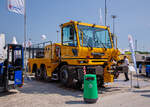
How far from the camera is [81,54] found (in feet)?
26.1

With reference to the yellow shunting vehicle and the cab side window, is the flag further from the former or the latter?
the cab side window

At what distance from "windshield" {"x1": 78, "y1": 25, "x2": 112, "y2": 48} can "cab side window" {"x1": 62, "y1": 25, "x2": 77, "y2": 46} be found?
14.2 inches

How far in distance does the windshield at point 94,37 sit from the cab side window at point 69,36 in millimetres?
362

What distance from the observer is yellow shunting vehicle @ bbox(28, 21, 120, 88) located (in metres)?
8.03

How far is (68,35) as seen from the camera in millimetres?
8906

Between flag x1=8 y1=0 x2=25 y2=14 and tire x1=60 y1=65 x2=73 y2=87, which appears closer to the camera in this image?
tire x1=60 y1=65 x2=73 y2=87

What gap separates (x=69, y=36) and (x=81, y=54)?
1388 mm

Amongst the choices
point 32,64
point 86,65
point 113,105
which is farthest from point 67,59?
point 32,64

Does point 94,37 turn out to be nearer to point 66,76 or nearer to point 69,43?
point 69,43

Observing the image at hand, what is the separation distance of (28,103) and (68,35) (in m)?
4.29

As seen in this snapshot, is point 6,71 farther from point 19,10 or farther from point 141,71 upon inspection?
point 141,71

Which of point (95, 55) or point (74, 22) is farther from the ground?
point (74, 22)

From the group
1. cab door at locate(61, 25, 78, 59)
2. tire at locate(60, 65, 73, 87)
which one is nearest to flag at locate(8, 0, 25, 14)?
cab door at locate(61, 25, 78, 59)

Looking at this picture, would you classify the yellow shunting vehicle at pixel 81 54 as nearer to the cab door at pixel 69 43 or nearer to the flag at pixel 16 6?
the cab door at pixel 69 43
